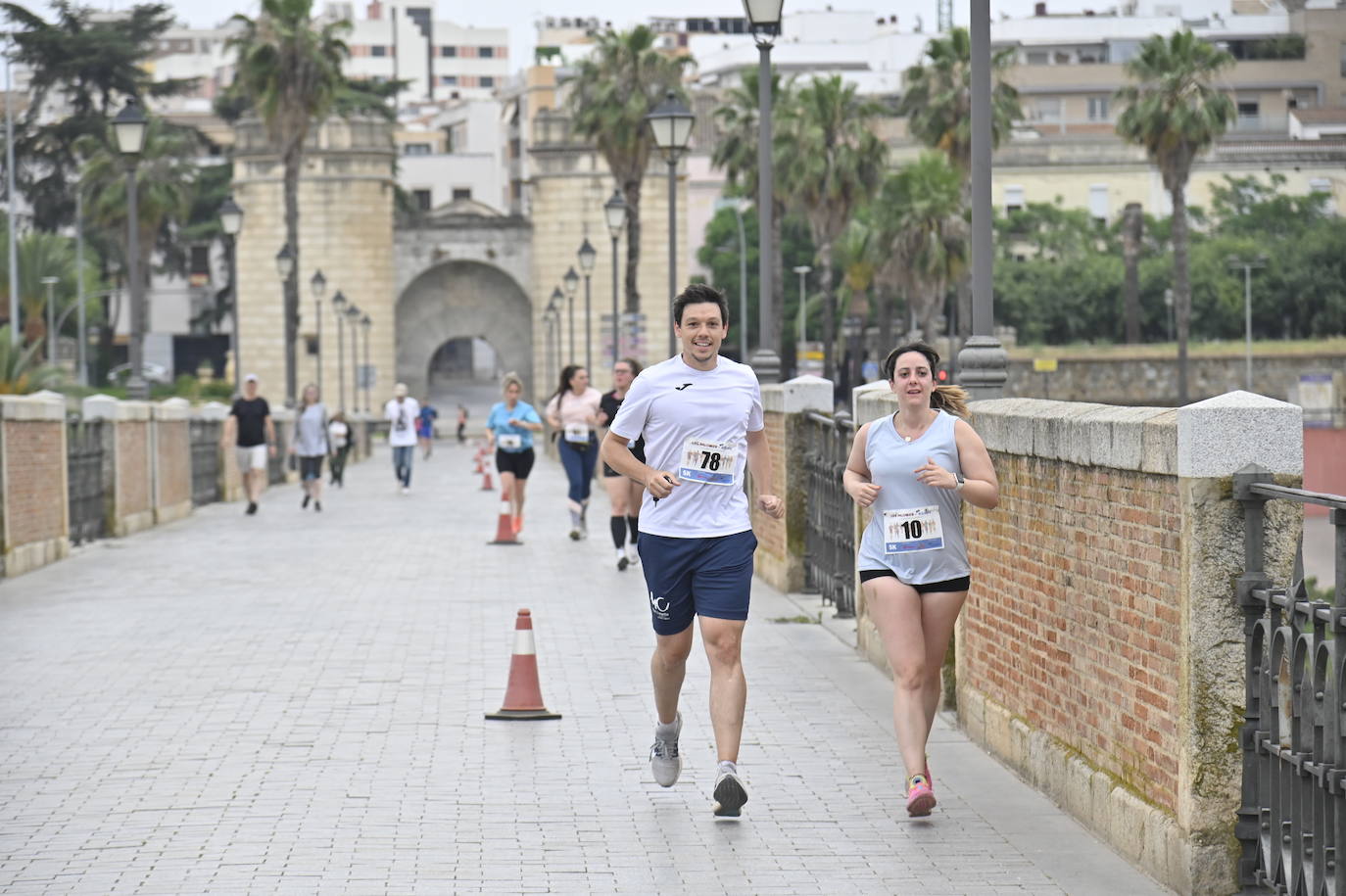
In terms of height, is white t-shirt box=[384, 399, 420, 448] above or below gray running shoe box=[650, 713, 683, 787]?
above

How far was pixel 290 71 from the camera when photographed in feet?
168

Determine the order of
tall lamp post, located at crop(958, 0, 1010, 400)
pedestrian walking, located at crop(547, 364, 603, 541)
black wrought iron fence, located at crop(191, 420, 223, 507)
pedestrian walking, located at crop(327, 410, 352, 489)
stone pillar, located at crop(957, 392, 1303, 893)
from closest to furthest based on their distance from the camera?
stone pillar, located at crop(957, 392, 1303, 893) < tall lamp post, located at crop(958, 0, 1010, 400) < pedestrian walking, located at crop(547, 364, 603, 541) < black wrought iron fence, located at crop(191, 420, 223, 507) < pedestrian walking, located at crop(327, 410, 352, 489)

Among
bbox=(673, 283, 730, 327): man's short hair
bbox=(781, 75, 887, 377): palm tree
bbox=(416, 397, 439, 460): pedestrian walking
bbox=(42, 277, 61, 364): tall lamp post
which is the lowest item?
bbox=(416, 397, 439, 460): pedestrian walking

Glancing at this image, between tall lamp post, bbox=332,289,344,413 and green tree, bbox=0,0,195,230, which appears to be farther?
green tree, bbox=0,0,195,230

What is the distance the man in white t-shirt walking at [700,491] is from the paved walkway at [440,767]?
0.62 meters

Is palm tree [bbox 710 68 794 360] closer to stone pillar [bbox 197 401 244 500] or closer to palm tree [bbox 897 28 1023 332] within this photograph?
palm tree [bbox 897 28 1023 332]

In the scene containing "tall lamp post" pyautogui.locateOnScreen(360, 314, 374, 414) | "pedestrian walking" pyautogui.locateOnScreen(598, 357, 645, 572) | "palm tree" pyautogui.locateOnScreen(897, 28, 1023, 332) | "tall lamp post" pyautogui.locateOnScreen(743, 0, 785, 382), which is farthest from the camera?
"tall lamp post" pyautogui.locateOnScreen(360, 314, 374, 414)

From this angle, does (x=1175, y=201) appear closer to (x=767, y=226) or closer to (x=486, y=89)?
(x=767, y=226)

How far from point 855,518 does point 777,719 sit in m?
2.64

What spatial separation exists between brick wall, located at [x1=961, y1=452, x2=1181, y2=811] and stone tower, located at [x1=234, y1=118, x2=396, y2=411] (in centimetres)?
6684

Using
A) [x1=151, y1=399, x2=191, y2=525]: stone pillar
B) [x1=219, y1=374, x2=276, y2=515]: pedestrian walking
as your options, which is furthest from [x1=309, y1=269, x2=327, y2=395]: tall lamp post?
[x1=219, y1=374, x2=276, y2=515]: pedestrian walking

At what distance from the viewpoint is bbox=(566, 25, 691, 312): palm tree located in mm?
50375

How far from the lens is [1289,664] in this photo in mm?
5527

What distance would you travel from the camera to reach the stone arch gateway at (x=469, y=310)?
81188mm
